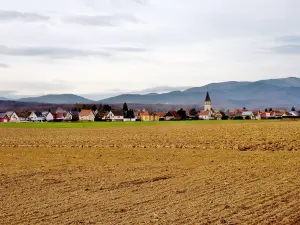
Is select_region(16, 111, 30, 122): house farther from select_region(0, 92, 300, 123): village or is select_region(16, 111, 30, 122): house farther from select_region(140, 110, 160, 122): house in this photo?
select_region(140, 110, 160, 122): house

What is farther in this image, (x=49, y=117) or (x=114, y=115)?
(x=49, y=117)

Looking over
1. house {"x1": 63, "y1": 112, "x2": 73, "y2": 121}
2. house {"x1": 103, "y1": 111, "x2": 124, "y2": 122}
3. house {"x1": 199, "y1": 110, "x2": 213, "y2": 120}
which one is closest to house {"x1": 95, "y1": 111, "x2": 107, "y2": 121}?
house {"x1": 103, "y1": 111, "x2": 124, "y2": 122}

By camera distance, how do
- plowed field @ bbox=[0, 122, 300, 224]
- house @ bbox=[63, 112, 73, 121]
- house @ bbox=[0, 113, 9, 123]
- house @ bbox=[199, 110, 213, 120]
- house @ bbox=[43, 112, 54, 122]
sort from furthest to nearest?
house @ bbox=[43, 112, 54, 122] < house @ bbox=[63, 112, 73, 121] < house @ bbox=[199, 110, 213, 120] < house @ bbox=[0, 113, 9, 123] < plowed field @ bbox=[0, 122, 300, 224]

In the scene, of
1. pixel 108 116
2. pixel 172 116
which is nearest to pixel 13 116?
pixel 108 116

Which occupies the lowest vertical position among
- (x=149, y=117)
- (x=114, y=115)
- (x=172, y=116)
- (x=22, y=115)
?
(x=149, y=117)

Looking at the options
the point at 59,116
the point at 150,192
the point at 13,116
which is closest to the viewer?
the point at 150,192

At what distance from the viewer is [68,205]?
12.2 metres

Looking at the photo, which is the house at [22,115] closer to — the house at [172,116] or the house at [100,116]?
the house at [100,116]

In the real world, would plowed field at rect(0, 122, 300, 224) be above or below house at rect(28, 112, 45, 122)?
below

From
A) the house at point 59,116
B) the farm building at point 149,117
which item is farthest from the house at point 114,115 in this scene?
the house at point 59,116

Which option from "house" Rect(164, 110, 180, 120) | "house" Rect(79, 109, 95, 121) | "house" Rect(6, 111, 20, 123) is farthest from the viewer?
"house" Rect(6, 111, 20, 123)

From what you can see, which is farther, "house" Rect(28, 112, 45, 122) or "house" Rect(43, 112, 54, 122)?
"house" Rect(28, 112, 45, 122)

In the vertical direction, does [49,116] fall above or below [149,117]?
above

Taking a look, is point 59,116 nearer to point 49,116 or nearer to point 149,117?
point 49,116
